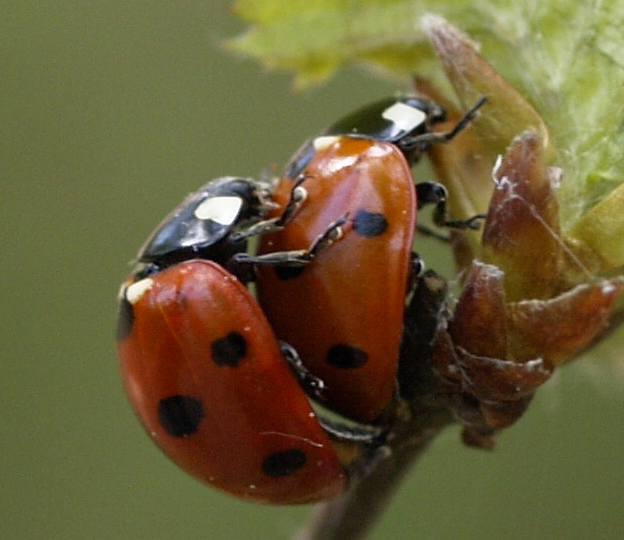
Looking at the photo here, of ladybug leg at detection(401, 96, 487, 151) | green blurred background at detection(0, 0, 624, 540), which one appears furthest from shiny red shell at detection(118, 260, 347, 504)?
green blurred background at detection(0, 0, 624, 540)

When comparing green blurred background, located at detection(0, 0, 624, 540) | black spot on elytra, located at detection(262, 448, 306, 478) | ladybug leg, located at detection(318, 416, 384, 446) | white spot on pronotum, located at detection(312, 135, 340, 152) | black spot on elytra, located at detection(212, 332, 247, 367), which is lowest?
green blurred background, located at detection(0, 0, 624, 540)

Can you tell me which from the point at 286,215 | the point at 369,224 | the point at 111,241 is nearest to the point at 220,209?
the point at 286,215

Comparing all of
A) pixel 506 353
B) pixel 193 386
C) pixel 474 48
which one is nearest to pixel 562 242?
pixel 506 353

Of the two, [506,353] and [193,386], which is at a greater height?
→ [506,353]

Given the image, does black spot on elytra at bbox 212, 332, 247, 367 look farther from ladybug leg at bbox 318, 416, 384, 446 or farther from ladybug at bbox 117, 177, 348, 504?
ladybug leg at bbox 318, 416, 384, 446

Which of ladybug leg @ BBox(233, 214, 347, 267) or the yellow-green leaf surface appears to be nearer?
the yellow-green leaf surface

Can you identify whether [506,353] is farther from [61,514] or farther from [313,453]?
[61,514]
